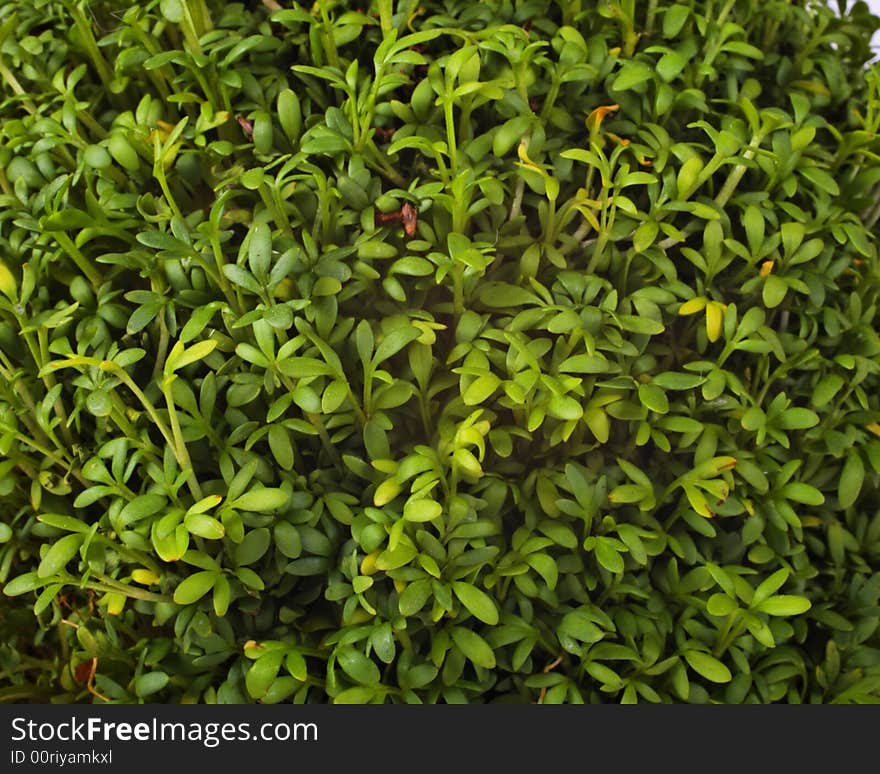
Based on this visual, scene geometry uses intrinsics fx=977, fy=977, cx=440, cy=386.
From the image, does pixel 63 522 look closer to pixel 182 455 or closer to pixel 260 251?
pixel 182 455

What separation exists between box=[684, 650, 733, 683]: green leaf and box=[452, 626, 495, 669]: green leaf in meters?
0.19

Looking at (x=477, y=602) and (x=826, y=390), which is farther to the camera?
(x=826, y=390)

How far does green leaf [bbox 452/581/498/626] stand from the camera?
850 mm

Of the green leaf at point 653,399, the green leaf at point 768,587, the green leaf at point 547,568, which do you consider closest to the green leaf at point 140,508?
the green leaf at point 547,568

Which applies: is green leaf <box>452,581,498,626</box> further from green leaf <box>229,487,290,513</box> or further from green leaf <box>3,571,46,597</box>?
green leaf <box>3,571,46,597</box>

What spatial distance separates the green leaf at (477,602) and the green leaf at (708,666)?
0.67ft

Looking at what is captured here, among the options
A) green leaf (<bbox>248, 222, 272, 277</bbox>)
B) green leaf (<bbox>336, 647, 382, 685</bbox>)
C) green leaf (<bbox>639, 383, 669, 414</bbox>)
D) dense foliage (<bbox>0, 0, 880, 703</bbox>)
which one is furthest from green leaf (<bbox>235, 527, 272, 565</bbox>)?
green leaf (<bbox>639, 383, 669, 414</bbox>)

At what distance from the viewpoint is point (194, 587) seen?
0.86 metres

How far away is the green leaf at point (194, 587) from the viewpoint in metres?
0.85

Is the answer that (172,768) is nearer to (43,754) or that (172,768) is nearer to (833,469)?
(43,754)

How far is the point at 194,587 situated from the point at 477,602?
0.25 m

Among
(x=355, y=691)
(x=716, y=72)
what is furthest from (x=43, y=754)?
(x=716, y=72)

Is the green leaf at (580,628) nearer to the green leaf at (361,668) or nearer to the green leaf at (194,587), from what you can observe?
the green leaf at (361,668)

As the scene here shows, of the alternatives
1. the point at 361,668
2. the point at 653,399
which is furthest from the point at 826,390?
the point at 361,668
